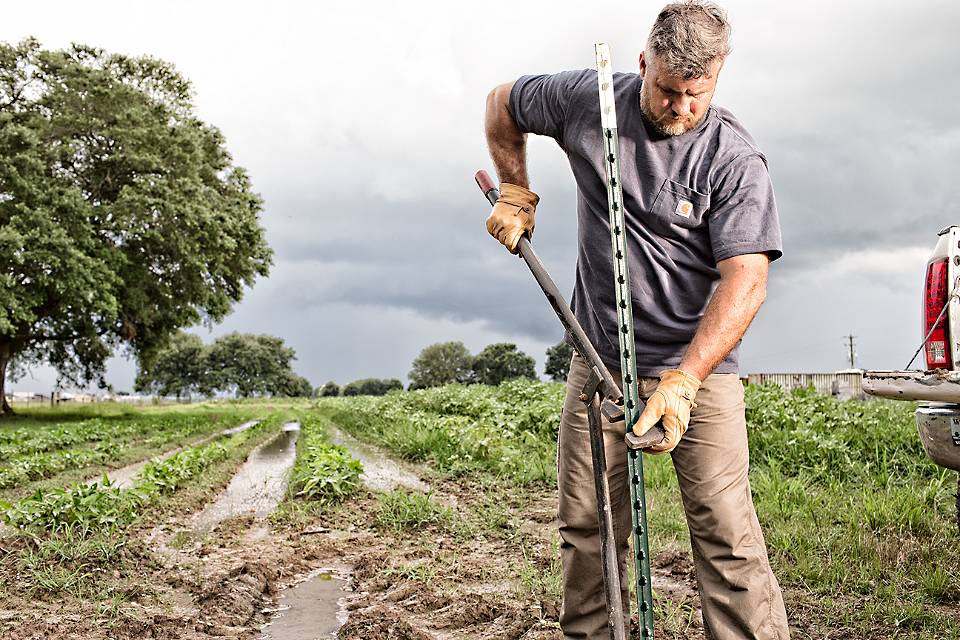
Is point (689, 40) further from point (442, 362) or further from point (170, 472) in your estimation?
point (442, 362)

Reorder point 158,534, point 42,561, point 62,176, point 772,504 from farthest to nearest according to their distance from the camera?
1. point 62,176
2. point 158,534
3. point 772,504
4. point 42,561

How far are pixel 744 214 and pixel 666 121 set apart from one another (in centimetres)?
40

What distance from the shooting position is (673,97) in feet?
8.43

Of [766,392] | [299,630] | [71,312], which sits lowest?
[299,630]

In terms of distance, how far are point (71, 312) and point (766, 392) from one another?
806 inches

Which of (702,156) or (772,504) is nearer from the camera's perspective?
(702,156)

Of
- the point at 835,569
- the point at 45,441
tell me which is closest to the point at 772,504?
the point at 835,569

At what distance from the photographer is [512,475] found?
26.2 ft

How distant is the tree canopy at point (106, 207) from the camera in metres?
20.3

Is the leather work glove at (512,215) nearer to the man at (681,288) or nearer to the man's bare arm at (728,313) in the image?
the man at (681,288)

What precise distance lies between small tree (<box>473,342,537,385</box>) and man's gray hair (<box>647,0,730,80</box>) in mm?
61691

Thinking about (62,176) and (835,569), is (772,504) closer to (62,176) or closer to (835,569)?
(835,569)

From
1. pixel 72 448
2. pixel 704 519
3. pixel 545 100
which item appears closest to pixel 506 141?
pixel 545 100

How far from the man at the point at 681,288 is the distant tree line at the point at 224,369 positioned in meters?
77.4
